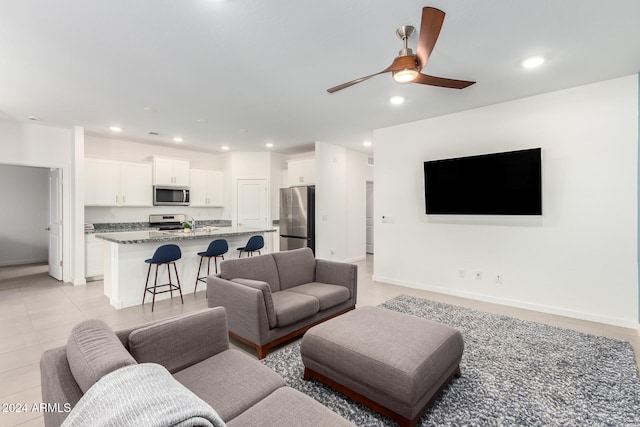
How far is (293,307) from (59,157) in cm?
524

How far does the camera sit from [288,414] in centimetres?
132

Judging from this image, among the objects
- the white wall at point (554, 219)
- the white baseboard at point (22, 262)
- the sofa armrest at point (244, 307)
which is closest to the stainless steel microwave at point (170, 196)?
the white baseboard at point (22, 262)

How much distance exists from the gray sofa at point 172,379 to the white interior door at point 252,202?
5476 mm

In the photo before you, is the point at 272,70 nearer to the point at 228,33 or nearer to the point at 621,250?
the point at 228,33

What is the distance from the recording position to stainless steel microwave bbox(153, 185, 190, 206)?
6329mm

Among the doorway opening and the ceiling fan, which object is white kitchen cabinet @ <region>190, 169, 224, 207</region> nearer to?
the doorway opening

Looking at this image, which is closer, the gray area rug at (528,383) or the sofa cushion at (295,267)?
the gray area rug at (528,383)

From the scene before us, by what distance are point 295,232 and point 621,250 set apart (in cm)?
505

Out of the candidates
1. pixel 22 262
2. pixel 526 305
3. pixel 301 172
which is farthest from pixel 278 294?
pixel 22 262

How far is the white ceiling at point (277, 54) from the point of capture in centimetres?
216

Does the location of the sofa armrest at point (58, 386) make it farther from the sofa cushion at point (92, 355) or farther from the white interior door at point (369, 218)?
the white interior door at point (369, 218)

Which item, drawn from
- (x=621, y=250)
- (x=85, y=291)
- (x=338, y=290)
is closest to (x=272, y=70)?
(x=338, y=290)

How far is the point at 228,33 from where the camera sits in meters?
2.43

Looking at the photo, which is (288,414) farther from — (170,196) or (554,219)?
(170,196)
